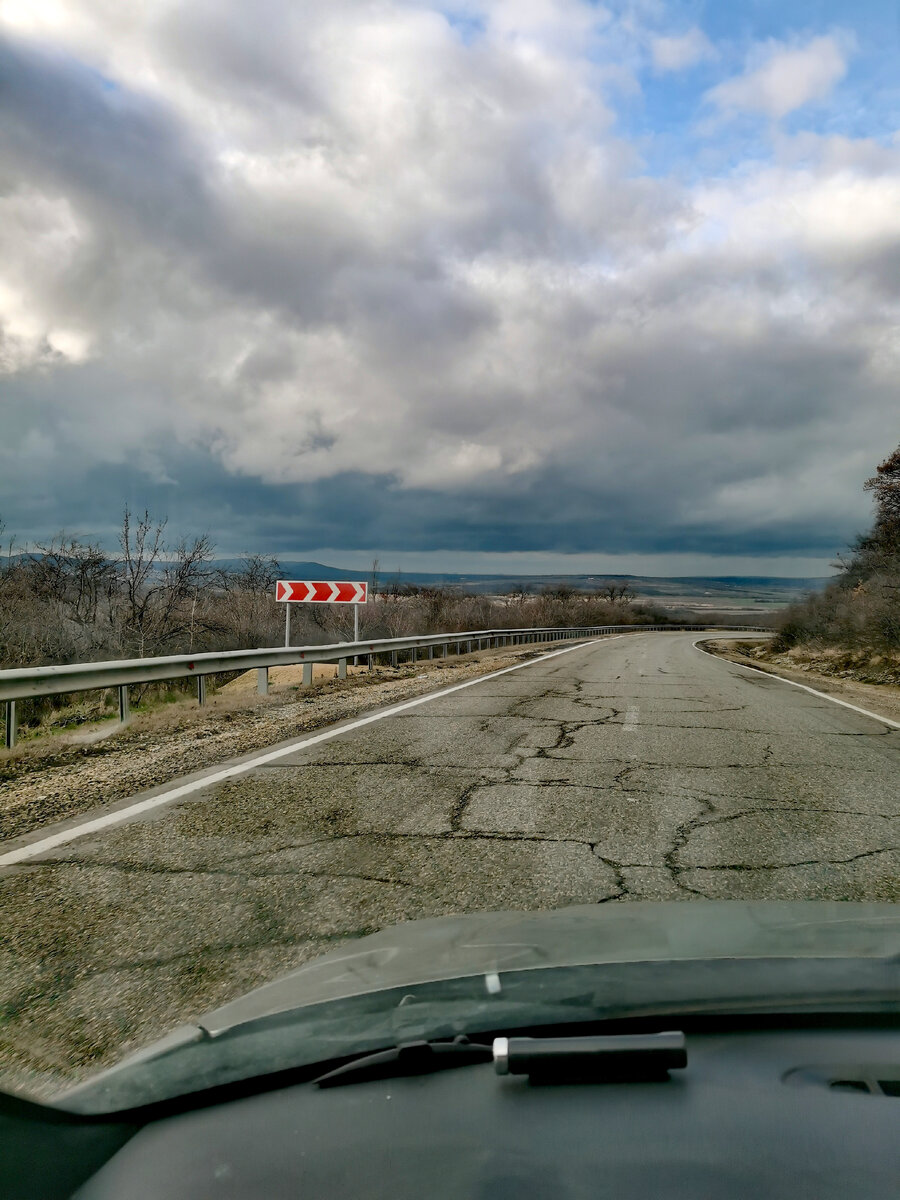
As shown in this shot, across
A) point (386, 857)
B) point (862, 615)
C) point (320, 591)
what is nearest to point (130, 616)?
point (320, 591)

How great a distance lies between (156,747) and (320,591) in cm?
942

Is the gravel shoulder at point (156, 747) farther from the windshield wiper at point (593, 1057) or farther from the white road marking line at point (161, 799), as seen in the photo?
the windshield wiper at point (593, 1057)

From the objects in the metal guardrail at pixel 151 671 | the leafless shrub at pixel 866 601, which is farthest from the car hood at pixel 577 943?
the leafless shrub at pixel 866 601

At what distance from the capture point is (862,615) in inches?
1172

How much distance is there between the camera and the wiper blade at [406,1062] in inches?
69.2

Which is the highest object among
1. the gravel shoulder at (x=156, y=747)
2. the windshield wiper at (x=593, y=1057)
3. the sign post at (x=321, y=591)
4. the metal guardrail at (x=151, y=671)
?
the sign post at (x=321, y=591)

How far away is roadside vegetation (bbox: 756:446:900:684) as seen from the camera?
24844mm

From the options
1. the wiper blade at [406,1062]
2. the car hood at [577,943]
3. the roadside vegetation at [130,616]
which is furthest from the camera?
the roadside vegetation at [130,616]

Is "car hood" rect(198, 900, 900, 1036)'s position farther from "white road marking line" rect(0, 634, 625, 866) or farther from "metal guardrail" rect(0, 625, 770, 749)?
"metal guardrail" rect(0, 625, 770, 749)

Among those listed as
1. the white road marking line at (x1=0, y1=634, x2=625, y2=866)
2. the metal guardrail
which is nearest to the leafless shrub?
the metal guardrail

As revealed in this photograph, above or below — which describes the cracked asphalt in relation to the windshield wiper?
below

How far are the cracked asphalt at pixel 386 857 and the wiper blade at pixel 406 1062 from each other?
1.17 meters

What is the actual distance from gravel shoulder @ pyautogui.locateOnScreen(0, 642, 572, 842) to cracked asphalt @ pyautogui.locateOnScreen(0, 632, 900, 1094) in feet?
2.74

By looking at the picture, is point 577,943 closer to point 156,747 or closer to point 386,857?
point 386,857
